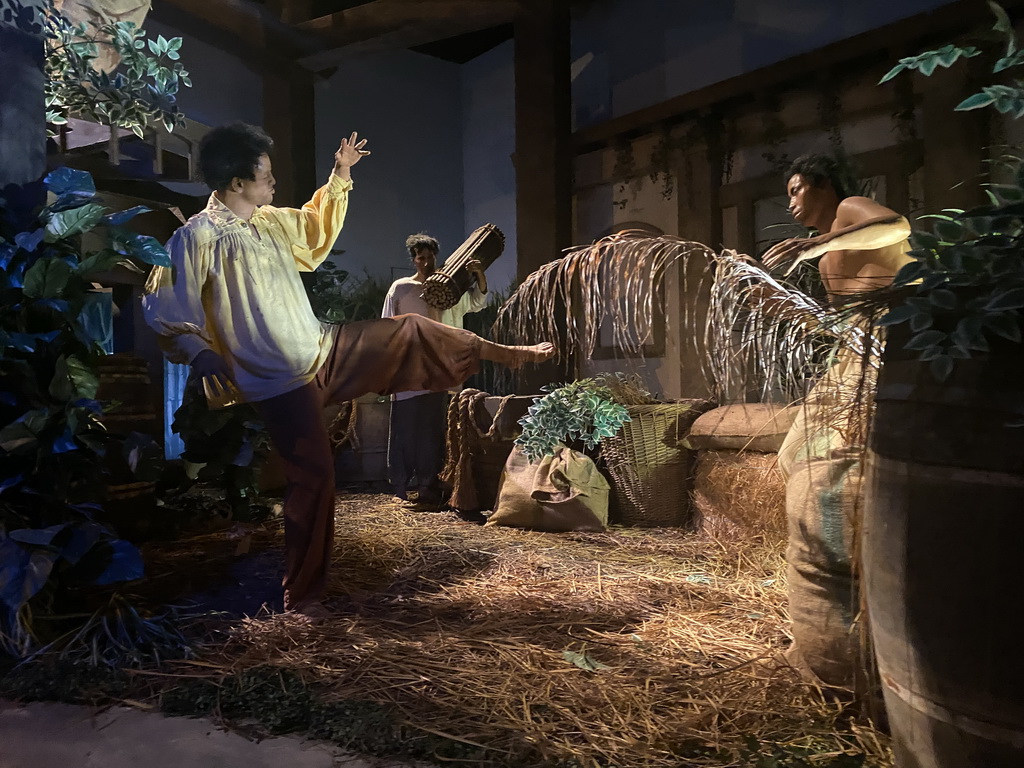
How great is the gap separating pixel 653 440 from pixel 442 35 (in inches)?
176

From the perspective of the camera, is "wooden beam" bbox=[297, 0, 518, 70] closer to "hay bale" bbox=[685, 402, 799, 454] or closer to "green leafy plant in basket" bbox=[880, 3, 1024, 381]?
"hay bale" bbox=[685, 402, 799, 454]

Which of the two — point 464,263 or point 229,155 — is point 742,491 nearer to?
point 464,263

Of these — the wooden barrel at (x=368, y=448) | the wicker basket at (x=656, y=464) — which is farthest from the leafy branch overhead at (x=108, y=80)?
the wicker basket at (x=656, y=464)

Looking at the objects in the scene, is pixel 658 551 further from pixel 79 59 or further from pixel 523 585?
pixel 79 59

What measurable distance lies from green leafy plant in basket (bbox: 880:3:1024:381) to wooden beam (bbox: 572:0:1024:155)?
3.84 meters

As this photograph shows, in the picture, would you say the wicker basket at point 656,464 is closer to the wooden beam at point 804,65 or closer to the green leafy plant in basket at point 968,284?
the wooden beam at point 804,65

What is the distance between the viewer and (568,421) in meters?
4.51

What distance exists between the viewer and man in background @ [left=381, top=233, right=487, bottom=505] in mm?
5074

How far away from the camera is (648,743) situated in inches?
71.2

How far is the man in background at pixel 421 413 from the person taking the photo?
507 centimetres

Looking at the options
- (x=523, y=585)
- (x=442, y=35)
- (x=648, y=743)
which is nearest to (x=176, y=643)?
(x=523, y=585)

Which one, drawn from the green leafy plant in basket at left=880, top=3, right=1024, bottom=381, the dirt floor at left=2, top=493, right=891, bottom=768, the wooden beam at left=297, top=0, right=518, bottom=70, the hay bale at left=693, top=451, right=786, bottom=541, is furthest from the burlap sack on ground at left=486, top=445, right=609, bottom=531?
the wooden beam at left=297, top=0, right=518, bottom=70

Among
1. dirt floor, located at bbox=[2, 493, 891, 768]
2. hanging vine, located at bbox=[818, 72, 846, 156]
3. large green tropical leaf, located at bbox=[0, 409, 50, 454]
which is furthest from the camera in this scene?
hanging vine, located at bbox=[818, 72, 846, 156]

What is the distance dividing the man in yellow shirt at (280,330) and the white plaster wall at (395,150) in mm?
4520
